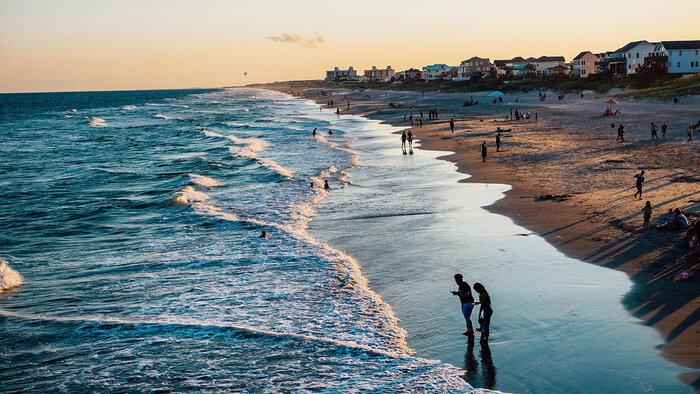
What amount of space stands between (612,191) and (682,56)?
80.1 m

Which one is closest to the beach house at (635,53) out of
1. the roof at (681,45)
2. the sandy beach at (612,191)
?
the roof at (681,45)

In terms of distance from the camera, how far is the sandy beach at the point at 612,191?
44.4 ft

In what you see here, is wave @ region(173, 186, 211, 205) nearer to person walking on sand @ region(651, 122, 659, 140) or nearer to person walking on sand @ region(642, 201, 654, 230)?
person walking on sand @ region(642, 201, 654, 230)

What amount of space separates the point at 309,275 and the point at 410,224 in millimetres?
6236

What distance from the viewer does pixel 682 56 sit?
8938cm

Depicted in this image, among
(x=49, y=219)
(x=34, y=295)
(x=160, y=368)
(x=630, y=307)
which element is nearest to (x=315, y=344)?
(x=160, y=368)

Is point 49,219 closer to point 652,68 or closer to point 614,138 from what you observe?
point 614,138

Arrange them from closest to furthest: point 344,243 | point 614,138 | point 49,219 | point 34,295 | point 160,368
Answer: point 160,368 < point 34,295 < point 344,243 < point 49,219 < point 614,138

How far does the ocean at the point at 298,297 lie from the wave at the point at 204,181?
2.47 m

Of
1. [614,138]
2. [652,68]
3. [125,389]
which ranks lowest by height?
[125,389]

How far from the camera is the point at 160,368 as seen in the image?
39.1ft

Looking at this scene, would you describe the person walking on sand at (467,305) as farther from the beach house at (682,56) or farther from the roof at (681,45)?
the roof at (681,45)

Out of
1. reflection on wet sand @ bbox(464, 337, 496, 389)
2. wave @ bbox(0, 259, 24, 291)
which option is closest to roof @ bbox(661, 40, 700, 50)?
reflection on wet sand @ bbox(464, 337, 496, 389)

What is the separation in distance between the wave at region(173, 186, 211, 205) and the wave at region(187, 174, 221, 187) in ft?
6.76
